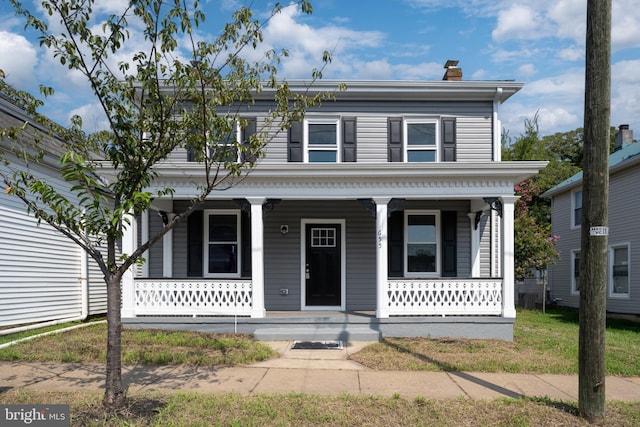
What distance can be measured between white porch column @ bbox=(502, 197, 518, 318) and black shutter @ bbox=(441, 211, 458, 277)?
199cm

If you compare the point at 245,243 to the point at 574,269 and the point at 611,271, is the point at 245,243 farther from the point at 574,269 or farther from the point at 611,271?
the point at 574,269

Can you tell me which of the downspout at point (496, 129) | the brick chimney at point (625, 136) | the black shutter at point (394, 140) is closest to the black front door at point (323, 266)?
the black shutter at point (394, 140)

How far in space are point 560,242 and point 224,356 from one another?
52.2ft

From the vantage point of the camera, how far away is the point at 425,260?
465 inches

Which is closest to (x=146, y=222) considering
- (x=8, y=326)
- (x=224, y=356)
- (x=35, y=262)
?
(x=35, y=262)

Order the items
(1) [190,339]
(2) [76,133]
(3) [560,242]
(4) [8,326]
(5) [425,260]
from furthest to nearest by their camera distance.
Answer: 1. (3) [560,242]
2. (5) [425,260]
3. (4) [8,326]
4. (1) [190,339]
5. (2) [76,133]

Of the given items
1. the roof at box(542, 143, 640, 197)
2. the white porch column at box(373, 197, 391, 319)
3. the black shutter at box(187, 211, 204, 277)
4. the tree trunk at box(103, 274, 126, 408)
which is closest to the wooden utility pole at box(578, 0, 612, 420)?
the white porch column at box(373, 197, 391, 319)

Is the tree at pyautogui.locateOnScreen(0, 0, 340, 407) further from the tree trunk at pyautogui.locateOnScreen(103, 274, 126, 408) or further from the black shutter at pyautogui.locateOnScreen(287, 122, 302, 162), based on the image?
the black shutter at pyautogui.locateOnScreen(287, 122, 302, 162)

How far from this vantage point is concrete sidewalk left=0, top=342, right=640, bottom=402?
6.19 m

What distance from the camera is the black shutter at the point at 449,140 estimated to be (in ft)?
37.9

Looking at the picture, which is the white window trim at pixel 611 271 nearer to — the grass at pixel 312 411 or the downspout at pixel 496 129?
the downspout at pixel 496 129

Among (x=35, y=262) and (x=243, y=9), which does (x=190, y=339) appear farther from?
(x=243, y=9)

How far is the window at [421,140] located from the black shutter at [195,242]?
209 inches

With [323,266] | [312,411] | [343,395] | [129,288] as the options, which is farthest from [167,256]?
[312,411]
